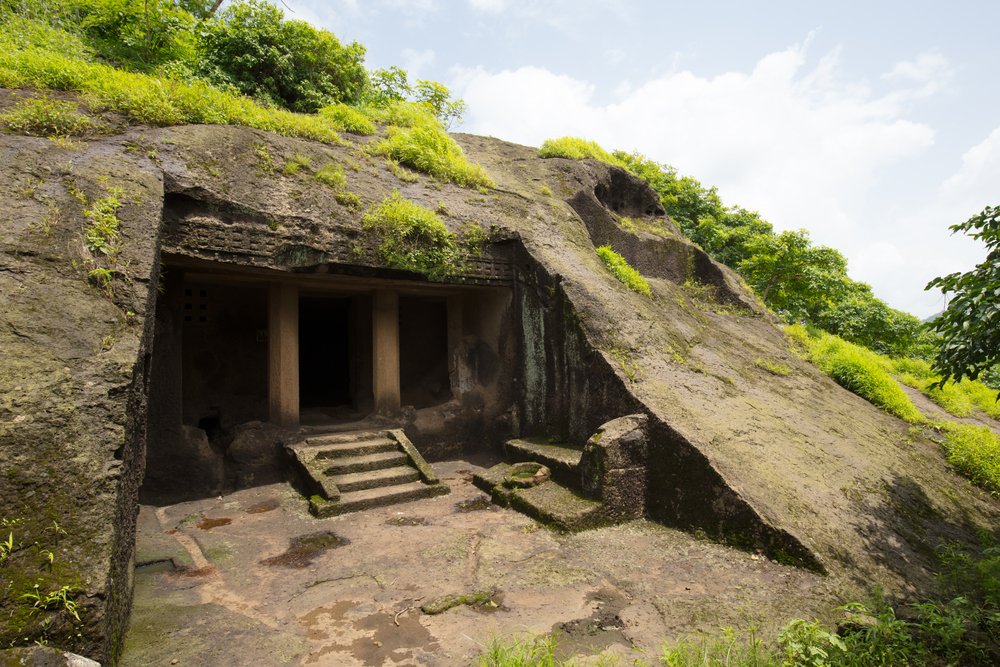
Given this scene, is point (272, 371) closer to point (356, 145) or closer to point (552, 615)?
point (356, 145)

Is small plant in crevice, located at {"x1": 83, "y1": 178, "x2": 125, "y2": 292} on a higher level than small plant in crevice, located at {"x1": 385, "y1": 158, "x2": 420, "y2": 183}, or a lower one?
lower

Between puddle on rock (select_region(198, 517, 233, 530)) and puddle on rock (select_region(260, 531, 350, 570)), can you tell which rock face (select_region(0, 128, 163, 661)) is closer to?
puddle on rock (select_region(260, 531, 350, 570))

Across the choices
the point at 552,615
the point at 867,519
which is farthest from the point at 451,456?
the point at 867,519

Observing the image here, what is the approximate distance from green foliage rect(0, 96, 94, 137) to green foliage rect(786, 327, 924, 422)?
10.8 meters

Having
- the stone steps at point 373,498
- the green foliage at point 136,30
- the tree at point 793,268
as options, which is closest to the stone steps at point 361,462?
the stone steps at point 373,498

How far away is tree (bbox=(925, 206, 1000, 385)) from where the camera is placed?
3.94m

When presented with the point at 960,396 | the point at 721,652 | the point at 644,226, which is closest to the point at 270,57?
the point at 644,226

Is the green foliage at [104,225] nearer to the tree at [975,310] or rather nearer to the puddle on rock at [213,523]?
the puddle on rock at [213,523]

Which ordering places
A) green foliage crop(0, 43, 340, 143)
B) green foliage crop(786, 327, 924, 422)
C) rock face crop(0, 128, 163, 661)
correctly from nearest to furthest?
rock face crop(0, 128, 163, 661), green foliage crop(0, 43, 340, 143), green foliage crop(786, 327, 924, 422)

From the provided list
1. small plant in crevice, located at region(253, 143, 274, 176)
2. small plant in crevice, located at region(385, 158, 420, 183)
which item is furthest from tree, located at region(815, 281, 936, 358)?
small plant in crevice, located at region(253, 143, 274, 176)

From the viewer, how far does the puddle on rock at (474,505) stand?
19.2 feet

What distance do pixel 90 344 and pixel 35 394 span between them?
1.64 ft

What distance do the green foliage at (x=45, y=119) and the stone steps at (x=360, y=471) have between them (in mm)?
4105

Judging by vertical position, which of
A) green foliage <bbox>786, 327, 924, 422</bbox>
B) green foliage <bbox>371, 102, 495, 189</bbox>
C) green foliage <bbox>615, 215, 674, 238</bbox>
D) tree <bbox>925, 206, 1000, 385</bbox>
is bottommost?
green foliage <bbox>786, 327, 924, 422</bbox>
